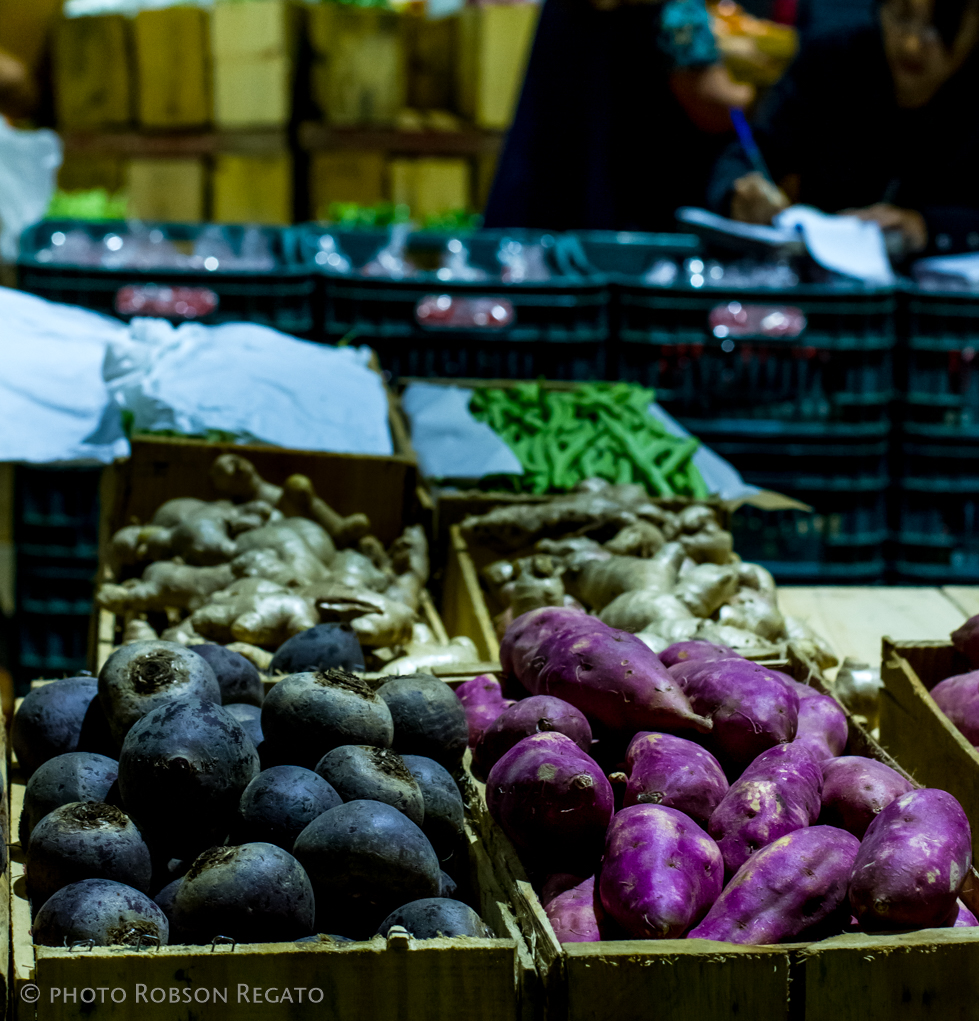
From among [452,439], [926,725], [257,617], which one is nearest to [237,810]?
[257,617]

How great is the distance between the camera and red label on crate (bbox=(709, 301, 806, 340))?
139 inches

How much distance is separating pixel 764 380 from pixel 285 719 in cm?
247

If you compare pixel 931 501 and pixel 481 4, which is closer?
pixel 931 501

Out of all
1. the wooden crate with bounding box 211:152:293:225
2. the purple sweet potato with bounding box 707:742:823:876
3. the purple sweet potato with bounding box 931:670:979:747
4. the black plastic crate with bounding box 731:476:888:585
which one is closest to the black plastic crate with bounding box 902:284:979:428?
the black plastic crate with bounding box 731:476:888:585

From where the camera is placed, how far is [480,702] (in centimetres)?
171

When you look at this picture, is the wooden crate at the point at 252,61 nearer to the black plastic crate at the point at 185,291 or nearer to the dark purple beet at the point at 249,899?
the black plastic crate at the point at 185,291

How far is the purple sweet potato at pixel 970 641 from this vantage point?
6.21 feet

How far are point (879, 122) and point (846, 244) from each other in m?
0.96

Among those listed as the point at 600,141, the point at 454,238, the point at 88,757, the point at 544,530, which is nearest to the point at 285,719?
the point at 88,757

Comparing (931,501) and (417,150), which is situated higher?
(417,150)

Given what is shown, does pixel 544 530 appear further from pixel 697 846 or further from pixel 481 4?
pixel 481 4

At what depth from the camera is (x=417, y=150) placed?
6.33 meters

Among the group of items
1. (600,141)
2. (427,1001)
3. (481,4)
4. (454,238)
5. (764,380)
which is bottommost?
(427,1001)

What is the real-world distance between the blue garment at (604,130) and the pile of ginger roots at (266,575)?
8.51 ft
